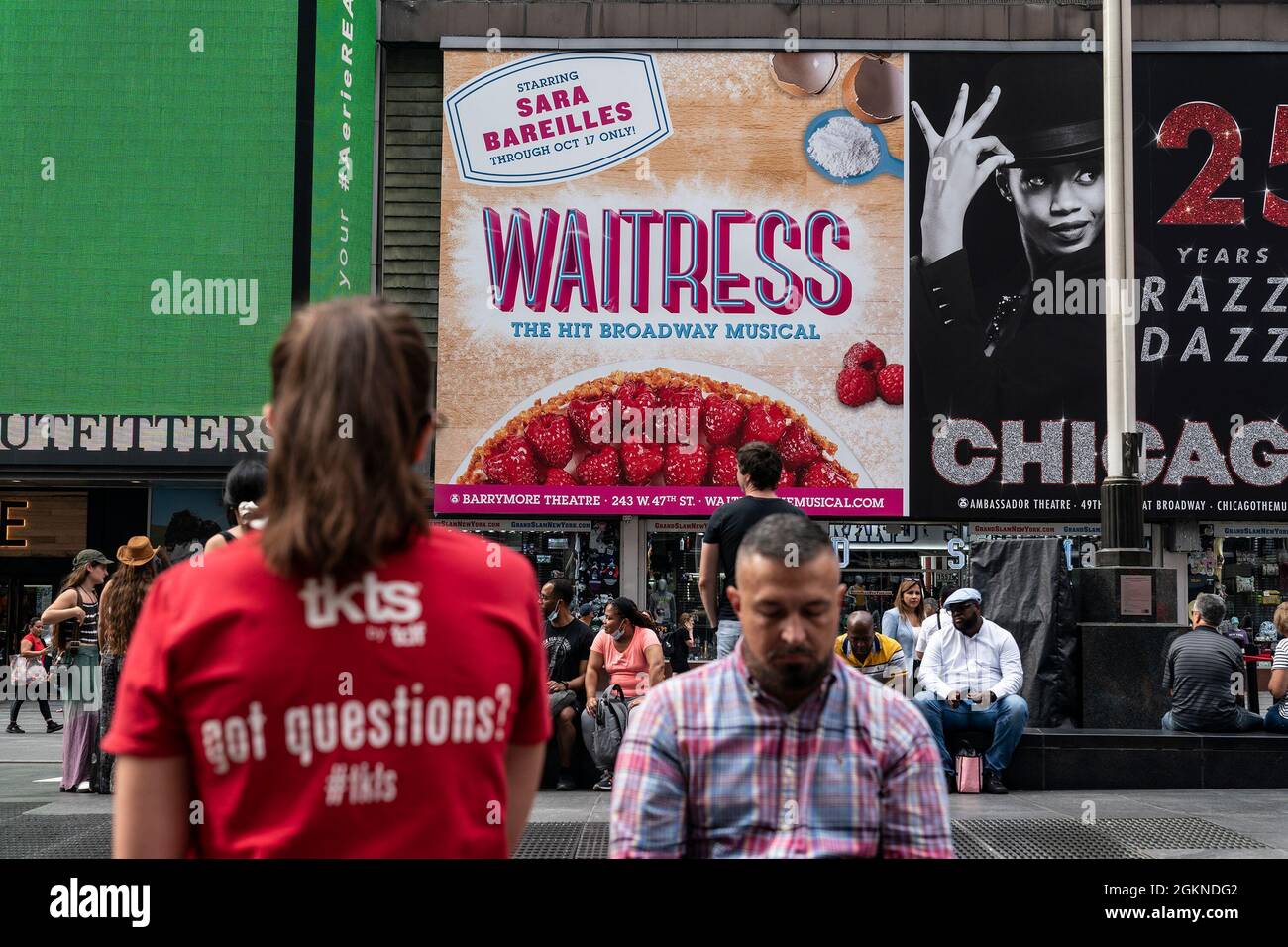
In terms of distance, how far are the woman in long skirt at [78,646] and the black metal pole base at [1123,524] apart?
8.32m

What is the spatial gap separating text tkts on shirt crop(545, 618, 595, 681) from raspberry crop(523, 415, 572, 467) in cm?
1011

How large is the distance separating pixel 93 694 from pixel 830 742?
28.7 ft

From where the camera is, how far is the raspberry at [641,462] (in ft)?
67.4

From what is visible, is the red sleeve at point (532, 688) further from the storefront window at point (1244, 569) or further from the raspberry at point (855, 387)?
the storefront window at point (1244, 569)

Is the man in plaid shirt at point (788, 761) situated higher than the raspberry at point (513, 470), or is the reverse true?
the raspberry at point (513, 470)

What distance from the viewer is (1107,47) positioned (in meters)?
12.5

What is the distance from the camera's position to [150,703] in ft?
6.07

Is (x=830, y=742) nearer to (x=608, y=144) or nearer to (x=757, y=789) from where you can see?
(x=757, y=789)

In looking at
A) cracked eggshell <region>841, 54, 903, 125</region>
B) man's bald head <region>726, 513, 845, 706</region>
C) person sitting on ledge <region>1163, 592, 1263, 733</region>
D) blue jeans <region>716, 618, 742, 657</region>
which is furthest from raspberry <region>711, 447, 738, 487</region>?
man's bald head <region>726, 513, 845, 706</region>
